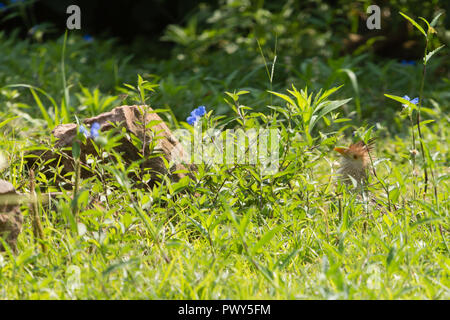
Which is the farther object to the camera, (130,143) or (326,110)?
(130,143)

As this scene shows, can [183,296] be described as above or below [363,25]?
below

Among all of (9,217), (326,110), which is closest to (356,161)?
(326,110)

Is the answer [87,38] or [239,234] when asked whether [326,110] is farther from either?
[87,38]

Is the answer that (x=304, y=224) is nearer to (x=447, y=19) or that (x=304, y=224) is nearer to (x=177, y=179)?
(x=177, y=179)

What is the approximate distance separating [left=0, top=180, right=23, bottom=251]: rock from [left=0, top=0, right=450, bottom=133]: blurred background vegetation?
1.69 m

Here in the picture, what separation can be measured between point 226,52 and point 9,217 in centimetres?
402

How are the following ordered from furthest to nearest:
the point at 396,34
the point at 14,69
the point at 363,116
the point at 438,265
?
the point at 396,34
the point at 14,69
the point at 363,116
the point at 438,265

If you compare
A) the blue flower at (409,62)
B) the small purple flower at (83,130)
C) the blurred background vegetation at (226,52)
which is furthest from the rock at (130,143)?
the blue flower at (409,62)

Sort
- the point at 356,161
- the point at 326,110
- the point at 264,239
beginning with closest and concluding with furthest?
the point at 264,239
the point at 326,110
the point at 356,161

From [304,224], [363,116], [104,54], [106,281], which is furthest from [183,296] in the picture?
[104,54]

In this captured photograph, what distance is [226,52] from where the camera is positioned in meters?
5.84

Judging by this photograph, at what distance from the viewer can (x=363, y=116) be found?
4.50 m

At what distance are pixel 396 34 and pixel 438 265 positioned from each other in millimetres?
4387
